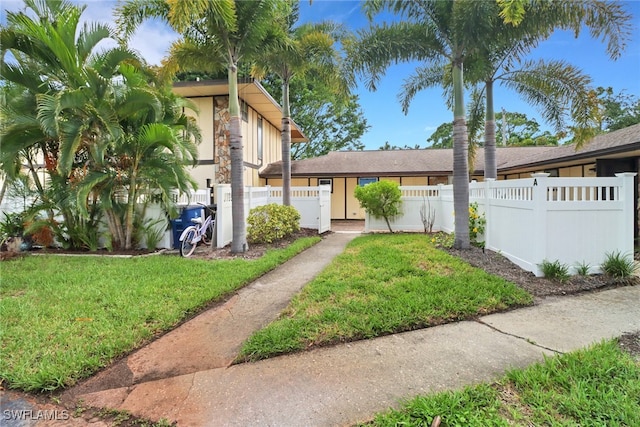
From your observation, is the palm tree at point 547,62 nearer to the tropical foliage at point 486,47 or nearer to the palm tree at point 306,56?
the tropical foliage at point 486,47

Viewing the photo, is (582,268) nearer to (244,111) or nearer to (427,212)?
(427,212)

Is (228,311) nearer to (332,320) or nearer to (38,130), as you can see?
(332,320)

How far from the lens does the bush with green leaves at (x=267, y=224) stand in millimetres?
9031

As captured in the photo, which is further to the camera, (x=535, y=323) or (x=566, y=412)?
(x=535, y=323)

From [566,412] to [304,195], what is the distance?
10.4 m

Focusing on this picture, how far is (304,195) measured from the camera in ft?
40.1

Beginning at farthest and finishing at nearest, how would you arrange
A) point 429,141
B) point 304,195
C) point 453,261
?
1. point 429,141
2. point 304,195
3. point 453,261

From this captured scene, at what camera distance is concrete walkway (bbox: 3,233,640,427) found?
240 cm

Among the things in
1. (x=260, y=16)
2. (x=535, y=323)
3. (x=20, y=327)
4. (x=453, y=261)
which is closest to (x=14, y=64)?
(x=260, y=16)

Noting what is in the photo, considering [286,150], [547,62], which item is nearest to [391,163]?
[286,150]

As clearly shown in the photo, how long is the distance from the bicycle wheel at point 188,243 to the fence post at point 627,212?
8.29 metres

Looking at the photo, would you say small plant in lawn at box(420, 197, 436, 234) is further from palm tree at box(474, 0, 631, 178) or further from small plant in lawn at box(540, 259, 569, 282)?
small plant in lawn at box(540, 259, 569, 282)

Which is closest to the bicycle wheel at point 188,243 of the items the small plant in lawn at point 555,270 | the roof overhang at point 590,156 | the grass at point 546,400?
the grass at point 546,400

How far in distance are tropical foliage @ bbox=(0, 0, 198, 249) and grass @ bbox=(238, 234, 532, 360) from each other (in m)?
4.88
